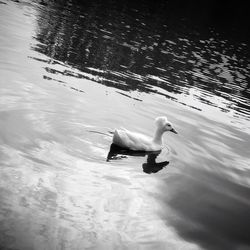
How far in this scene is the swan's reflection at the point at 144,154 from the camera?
12.2 meters

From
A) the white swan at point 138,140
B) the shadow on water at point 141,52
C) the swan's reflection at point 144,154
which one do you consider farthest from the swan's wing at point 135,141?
the shadow on water at point 141,52

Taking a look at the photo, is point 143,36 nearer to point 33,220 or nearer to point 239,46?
point 239,46

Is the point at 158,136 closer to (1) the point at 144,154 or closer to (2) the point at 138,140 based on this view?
(1) the point at 144,154

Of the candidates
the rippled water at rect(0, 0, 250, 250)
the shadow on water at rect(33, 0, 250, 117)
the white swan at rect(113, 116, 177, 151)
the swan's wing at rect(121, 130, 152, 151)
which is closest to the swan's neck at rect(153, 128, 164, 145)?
the white swan at rect(113, 116, 177, 151)

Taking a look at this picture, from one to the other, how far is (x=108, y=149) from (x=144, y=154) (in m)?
1.41

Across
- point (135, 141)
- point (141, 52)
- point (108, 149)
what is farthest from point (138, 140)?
→ point (141, 52)

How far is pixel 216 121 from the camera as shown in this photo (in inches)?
746

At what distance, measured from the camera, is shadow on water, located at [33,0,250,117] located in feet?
74.0

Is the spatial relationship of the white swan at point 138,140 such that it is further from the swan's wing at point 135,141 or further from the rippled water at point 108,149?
the rippled water at point 108,149

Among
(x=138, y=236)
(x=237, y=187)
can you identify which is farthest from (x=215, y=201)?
(x=138, y=236)

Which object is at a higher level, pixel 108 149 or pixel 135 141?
pixel 135 141

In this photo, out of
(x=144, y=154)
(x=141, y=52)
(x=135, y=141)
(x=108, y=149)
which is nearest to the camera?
(x=108, y=149)

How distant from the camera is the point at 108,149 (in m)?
12.6

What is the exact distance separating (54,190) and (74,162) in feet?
5.59
